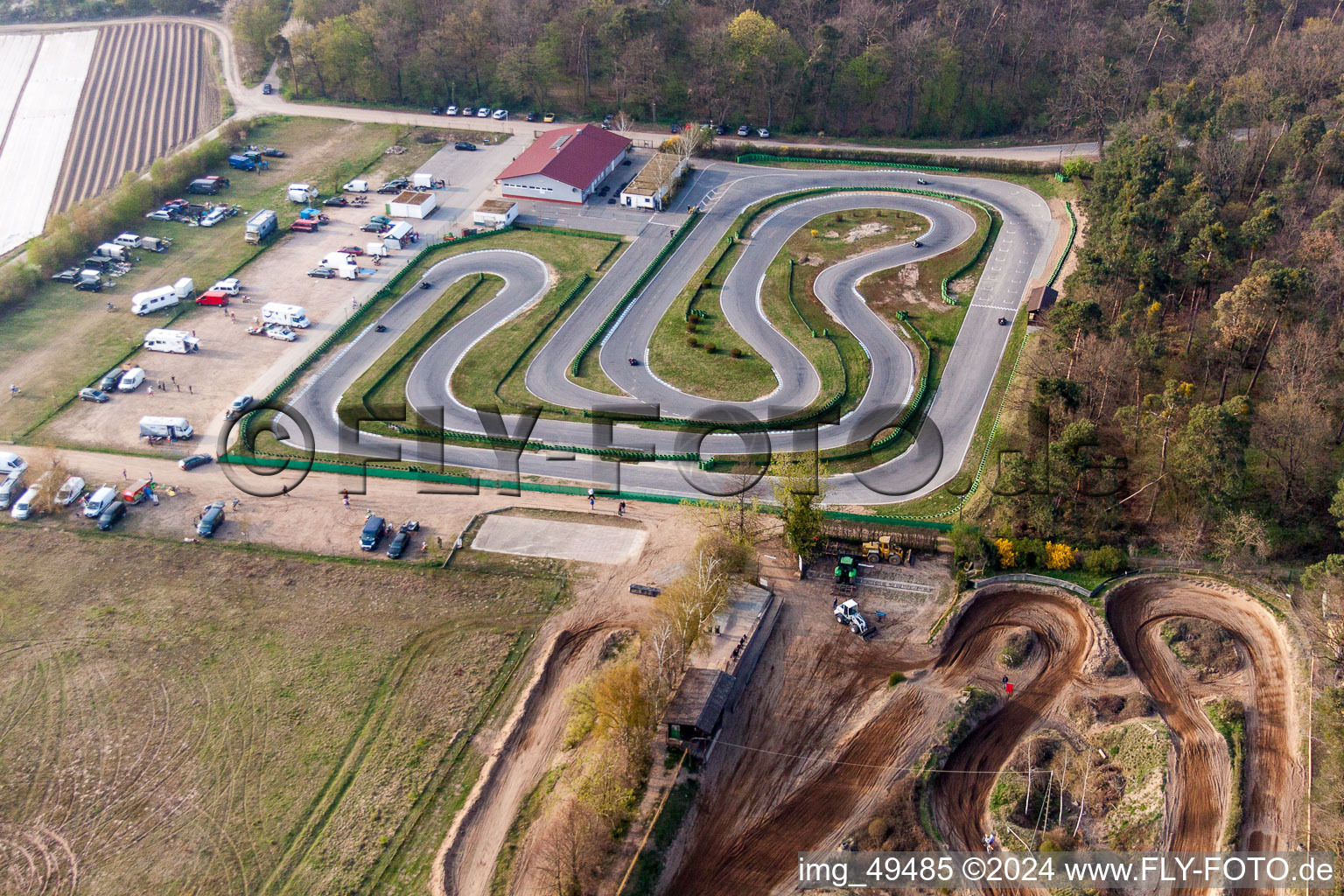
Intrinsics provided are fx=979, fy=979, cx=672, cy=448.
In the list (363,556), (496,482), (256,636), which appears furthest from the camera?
(496,482)

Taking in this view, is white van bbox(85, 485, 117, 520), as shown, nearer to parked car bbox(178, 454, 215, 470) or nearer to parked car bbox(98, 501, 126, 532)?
parked car bbox(98, 501, 126, 532)

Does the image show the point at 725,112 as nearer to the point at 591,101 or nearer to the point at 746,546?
the point at 591,101

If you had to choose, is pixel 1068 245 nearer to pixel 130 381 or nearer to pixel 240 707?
pixel 240 707

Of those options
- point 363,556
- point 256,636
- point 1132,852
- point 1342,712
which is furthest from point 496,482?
point 1342,712

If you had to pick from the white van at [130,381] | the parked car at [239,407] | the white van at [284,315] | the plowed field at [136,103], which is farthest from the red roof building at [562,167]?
the plowed field at [136,103]

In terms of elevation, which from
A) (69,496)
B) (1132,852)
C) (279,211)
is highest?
(279,211)

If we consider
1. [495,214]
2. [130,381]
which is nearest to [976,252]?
[495,214]

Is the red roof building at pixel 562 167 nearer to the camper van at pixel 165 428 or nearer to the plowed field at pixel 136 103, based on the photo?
the plowed field at pixel 136 103
